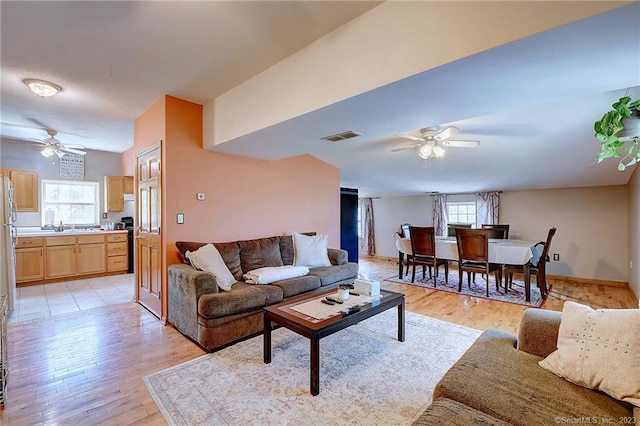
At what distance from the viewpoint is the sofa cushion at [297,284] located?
10.4ft

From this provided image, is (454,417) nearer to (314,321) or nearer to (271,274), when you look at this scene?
(314,321)

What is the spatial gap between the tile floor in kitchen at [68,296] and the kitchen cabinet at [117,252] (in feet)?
1.09

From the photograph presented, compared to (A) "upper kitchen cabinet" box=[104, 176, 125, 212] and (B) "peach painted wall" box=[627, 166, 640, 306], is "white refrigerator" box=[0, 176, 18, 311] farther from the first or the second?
(B) "peach painted wall" box=[627, 166, 640, 306]

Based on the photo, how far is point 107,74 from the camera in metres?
2.75

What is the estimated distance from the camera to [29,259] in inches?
190

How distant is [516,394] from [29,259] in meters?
6.70

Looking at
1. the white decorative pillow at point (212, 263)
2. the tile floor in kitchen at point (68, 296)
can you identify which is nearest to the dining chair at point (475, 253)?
the white decorative pillow at point (212, 263)

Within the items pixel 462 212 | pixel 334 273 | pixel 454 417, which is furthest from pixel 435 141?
pixel 462 212

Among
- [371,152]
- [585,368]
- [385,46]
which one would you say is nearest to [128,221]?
[371,152]

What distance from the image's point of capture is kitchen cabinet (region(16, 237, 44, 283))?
4746mm

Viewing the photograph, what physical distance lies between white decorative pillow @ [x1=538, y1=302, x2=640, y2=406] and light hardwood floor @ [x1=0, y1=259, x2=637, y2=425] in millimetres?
1964

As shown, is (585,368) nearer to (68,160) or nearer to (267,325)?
(267,325)

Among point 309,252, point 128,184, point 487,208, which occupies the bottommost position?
point 309,252

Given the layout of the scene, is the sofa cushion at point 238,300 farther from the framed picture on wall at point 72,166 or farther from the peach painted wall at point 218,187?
the framed picture on wall at point 72,166
